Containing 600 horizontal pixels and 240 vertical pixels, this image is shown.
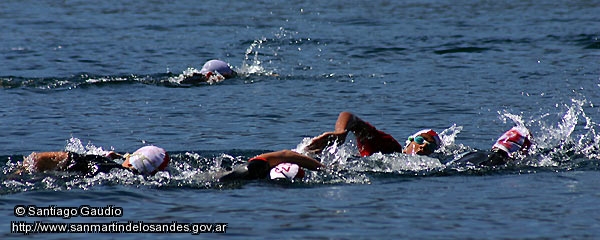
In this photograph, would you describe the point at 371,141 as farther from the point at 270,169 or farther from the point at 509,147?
the point at 270,169

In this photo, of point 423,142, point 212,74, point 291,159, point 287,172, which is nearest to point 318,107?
point 212,74

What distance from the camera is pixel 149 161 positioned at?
42.5ft

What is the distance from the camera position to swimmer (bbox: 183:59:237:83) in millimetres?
22766

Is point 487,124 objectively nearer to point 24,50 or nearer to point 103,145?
point 103,145

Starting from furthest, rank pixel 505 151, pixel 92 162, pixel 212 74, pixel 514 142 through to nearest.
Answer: pixel 212 74 → pixel 514 142 → pixel 505 151 → pixel 92 162

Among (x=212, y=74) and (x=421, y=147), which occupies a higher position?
(x=421, y=147)

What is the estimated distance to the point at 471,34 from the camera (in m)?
31.3

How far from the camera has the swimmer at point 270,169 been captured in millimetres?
12680

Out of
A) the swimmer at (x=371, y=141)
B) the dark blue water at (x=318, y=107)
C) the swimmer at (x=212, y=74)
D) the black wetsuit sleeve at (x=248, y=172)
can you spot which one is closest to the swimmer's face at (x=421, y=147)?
the swimmer at (x=371, y=141)

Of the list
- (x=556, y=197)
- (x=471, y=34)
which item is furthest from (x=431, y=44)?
(x=556, y=197)

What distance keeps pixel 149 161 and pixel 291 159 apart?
1.60 m

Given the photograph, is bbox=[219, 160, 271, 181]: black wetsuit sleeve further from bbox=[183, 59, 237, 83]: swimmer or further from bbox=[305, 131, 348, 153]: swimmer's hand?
bbox=[183, 59, 237, 83]: swimmer

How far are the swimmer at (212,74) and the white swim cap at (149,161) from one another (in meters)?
9.66

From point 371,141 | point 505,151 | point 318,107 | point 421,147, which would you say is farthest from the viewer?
point 318,107
